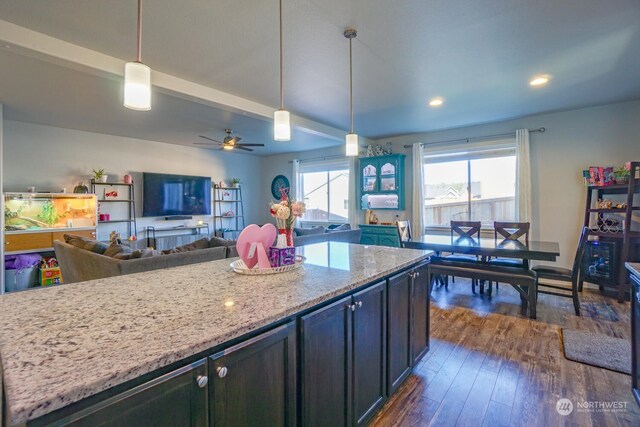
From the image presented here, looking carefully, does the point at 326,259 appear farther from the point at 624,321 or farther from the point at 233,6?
the point at 624,321

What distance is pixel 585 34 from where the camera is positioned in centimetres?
248

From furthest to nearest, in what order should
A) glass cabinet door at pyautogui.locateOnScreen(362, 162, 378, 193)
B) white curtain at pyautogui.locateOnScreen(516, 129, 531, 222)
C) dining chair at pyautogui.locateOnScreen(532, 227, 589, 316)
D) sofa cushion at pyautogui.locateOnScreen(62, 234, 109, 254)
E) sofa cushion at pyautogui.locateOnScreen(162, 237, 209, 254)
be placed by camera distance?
glass cabinet door at pyautogui.locateOnScreen(362, 162, 378, 193) → white curtain at pyautogui.locateOnScreen(516, 129, 531, 222) → dining chair at pyautogui.locateOnScreen(532, 227, 589, 316) → sofa cushion at pyautogui.locateOnScreen(162, 237, 209, 254) → sofa cushion at pyautogui.locateOnScreen(62, 234, 109, 254)

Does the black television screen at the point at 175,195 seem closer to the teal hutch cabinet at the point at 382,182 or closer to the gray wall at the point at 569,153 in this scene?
the teal hutch cabinet at the point at 382,182

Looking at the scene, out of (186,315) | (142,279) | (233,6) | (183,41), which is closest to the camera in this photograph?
(186,315)

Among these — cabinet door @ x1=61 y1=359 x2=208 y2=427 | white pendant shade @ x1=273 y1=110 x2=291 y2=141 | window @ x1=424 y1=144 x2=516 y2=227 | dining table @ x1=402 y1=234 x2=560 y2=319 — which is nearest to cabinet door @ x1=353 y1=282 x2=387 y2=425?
cabinet door @ x1=61 y1=359 x2=208 y2=427

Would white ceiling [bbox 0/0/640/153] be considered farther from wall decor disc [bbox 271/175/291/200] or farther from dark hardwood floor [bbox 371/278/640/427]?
wall decor disc [bbox 271/175/291/200]

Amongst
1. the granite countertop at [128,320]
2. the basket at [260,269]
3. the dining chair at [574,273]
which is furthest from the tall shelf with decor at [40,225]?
the dining chair at [574,273]

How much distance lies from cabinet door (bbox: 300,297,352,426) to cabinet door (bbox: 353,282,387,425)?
0.07 meters

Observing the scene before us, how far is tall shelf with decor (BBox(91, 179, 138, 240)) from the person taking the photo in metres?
5.55

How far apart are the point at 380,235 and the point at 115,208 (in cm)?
515

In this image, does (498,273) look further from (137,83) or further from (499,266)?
(137,83)

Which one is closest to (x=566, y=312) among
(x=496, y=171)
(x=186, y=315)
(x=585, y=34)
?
(x=496, y=171)

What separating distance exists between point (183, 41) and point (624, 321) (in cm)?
509

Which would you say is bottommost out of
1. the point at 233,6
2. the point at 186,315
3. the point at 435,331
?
the point at 435,331
